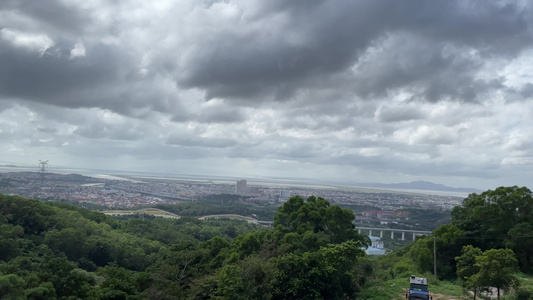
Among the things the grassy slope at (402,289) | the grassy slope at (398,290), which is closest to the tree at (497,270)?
the grassy slope at (402,289)

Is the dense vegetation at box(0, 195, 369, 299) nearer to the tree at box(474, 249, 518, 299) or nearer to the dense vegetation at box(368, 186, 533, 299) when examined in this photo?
the dense vegetation at box(368, 186, 533, 299)

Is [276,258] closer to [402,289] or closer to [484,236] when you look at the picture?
[402,289]

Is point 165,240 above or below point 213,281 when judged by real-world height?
below

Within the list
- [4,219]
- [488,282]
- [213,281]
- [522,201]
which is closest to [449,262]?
[522,201]

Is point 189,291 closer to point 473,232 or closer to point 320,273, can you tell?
point 320,273

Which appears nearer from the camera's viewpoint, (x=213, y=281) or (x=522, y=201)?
(x=213, y=281)

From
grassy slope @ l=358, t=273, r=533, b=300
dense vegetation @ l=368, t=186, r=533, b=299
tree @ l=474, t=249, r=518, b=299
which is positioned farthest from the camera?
dense vegetation @ l=368, t=186, r=533, b=299

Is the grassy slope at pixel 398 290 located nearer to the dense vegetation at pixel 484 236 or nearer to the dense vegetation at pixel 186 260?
the dense vegetation at pixel 186 260

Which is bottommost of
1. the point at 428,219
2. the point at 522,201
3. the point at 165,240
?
the point at 165,240

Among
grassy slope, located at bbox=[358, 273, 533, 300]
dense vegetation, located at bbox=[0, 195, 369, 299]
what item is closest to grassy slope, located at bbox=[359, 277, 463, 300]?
grassy slope, located at bbox=[358, 273, 533, 300]
